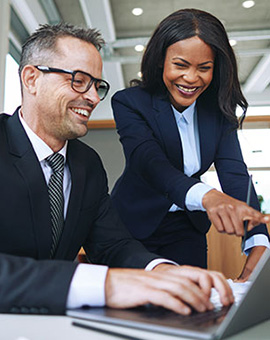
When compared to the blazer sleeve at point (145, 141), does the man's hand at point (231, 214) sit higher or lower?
lower

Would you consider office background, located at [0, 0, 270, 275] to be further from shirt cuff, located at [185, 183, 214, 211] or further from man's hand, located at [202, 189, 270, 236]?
man's hand, located at [202, 189, 270, 236]

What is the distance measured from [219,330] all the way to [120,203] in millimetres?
Result: 1088

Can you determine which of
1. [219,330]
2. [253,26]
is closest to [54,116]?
[219,330]

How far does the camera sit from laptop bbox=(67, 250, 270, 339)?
0.52m

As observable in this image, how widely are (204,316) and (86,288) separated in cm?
19

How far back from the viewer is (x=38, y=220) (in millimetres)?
1063

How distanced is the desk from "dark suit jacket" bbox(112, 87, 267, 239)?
790 millimetres

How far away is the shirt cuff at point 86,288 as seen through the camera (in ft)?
2.18

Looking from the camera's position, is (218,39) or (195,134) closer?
(218,39)

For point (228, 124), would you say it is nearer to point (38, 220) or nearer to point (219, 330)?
point (38, 220)

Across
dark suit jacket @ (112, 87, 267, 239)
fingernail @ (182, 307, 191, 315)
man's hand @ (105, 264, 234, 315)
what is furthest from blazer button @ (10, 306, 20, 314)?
dark suit jacket @ (112, 87, 267, 239)

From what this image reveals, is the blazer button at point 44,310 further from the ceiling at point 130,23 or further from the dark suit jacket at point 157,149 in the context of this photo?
the ceiling at point 130,23

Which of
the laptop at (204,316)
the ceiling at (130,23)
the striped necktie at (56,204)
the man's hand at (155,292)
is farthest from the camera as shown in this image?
the ceiling at (130,23)

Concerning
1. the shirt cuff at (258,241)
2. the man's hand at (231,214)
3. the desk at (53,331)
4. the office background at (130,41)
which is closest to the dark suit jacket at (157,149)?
the shirt cuff at (258,241)
